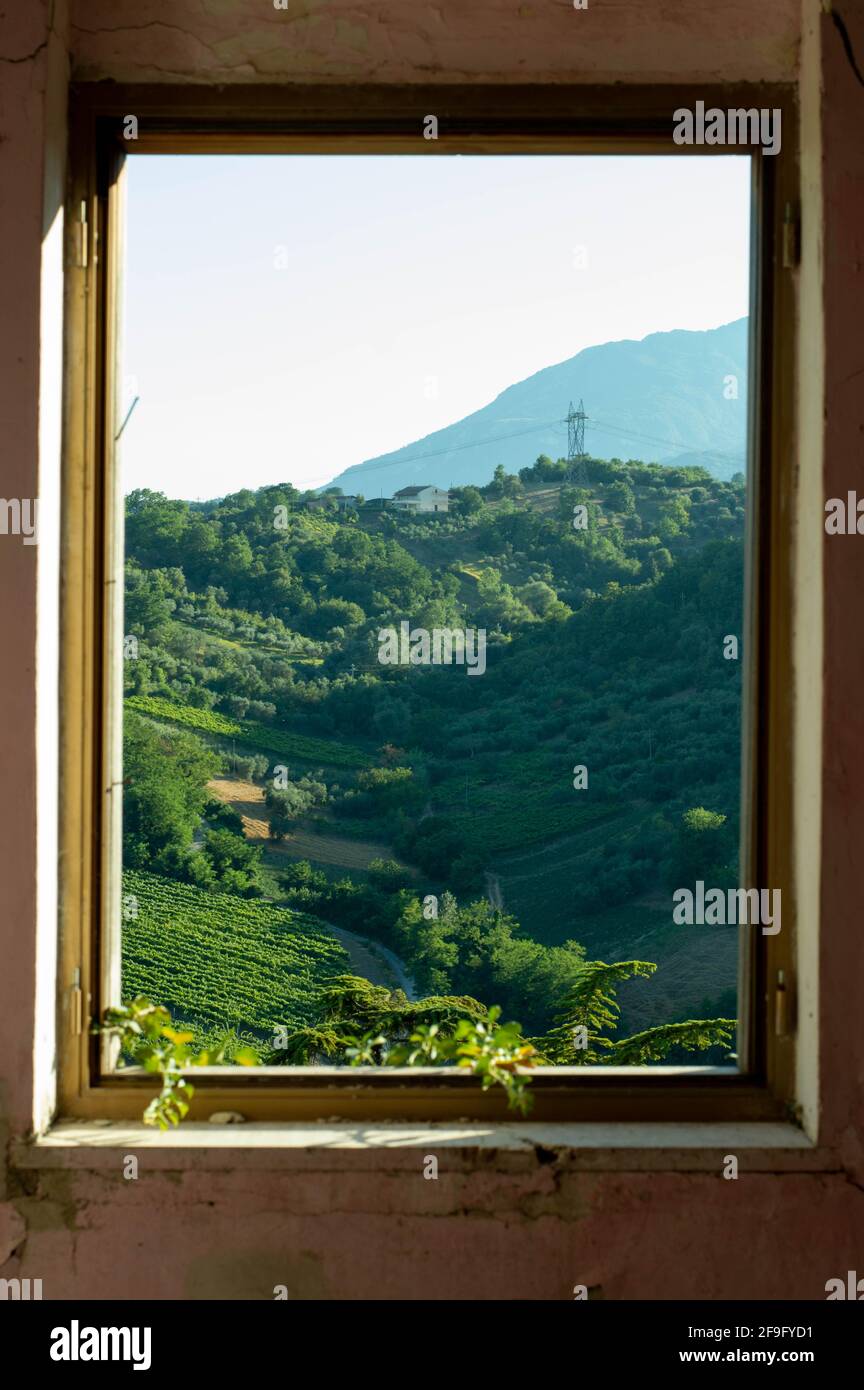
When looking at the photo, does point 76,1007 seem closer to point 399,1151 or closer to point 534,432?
point 399,1151

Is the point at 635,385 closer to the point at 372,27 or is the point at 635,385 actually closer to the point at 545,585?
the point at 545,585

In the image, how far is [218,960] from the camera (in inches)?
79.4

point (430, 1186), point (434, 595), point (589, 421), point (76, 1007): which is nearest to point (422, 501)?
point (434, 595)

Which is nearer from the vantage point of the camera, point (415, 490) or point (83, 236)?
point (83, 236)

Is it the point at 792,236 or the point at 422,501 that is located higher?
the point at 792,236

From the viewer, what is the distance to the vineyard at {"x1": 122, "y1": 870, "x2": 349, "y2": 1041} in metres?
2.01

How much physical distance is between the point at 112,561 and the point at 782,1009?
1395mm

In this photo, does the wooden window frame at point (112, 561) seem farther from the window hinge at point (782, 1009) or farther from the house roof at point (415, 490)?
the house roof at point (415, 490)

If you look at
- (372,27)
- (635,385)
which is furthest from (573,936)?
(372,27)

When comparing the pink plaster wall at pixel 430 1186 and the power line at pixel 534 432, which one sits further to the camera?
the power line at pixel 534 432

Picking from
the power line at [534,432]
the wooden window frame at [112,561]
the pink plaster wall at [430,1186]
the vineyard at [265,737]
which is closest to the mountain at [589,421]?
the power line at [534,432]

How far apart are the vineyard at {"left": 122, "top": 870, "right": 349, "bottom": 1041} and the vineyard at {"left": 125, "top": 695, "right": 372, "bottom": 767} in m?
0.29

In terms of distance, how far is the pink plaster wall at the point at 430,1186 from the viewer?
5.80 ft

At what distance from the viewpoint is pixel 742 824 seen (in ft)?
6.36
